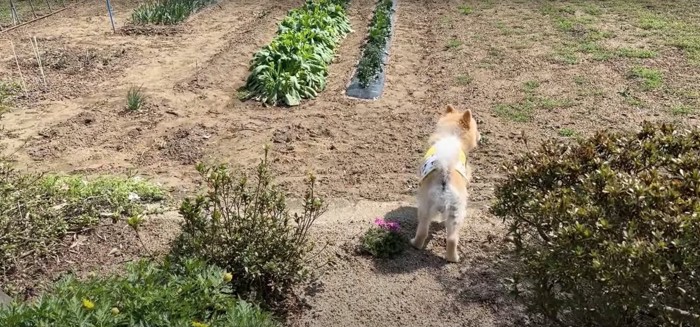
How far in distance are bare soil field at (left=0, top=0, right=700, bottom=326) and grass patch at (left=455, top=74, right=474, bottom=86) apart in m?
0.01

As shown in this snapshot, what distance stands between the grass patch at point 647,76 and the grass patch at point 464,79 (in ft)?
7.09

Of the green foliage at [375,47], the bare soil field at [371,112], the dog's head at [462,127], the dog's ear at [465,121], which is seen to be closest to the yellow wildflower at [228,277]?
the bare soil field at [371,112]

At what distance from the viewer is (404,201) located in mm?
5301

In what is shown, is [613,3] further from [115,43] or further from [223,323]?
[223,323]

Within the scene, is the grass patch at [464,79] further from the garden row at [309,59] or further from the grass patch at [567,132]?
the grass patch at [567,132]

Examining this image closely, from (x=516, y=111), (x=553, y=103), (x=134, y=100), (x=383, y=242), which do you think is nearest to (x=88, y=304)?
(x=383, y=242)

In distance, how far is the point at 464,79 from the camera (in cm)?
800

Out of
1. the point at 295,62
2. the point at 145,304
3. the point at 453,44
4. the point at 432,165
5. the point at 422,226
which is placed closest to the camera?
the point at 145,304

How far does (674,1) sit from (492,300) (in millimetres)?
10004

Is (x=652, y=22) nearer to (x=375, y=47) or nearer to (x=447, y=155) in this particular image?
(x=375, y=47)

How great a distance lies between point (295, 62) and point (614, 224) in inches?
224

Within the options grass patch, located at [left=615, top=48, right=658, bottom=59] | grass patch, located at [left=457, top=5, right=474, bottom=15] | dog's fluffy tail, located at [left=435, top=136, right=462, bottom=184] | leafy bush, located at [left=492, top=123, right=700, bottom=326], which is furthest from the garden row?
leafy bush, located at [left=492, top=123, right=700, bottom=326]

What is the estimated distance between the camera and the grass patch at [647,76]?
294 inches

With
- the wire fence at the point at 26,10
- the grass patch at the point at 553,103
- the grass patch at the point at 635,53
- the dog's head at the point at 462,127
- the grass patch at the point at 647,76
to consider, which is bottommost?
the grass patch at the point at 553,103
